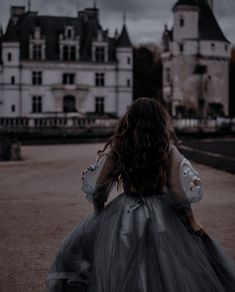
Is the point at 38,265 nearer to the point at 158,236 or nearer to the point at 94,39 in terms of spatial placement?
the point at 158,236

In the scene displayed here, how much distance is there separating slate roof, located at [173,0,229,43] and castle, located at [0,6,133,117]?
7.40 metres

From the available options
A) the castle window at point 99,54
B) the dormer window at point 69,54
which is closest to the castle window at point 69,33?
the dormer window at point 69,54

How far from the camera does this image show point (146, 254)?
379cm

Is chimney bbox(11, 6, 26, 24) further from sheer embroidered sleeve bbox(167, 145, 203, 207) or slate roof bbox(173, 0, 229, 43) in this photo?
sheer embroidered sleeve bbox(167, 145, 203, 207)

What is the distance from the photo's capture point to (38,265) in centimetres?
576

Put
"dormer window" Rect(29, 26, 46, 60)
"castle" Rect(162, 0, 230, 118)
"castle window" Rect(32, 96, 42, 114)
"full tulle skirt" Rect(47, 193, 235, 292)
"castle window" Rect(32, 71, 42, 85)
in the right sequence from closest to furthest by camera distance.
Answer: "full tulle skirt" Rect(47, 193, 235, 292) → "dormer window" Rect(29, 26, 46, 60) → "castle window" Rect(32, 96, 42, 114) → "castle window" Rect(32, 71, 42, 85) → "castle" Rect(162, 0, 230, 118)

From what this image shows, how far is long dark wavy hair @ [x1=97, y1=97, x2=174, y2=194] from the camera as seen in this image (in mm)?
3832

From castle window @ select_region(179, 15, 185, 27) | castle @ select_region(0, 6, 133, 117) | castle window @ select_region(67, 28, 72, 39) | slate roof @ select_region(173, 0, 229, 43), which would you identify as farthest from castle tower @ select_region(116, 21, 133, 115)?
slate roof @ select_region(173, 0, 229, 43)

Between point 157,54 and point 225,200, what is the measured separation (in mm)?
58994

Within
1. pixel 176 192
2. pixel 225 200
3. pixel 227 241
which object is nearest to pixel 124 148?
pixel 176 192

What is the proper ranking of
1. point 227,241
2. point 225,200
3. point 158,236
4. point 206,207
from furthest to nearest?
1. point 225,200
2. point 206,207
3. point 227,241
4. point 158,236

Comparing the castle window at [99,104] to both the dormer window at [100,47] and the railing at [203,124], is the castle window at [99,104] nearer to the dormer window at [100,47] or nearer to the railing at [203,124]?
the dormer window at [100,47]

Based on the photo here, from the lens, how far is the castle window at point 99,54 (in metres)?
48.6

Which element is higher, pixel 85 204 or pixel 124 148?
pixel 124 148
